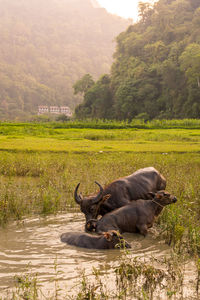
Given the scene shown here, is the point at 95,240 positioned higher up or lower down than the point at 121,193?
lower down

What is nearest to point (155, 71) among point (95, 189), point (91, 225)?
point (95, 189)

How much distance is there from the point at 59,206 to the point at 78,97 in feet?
527

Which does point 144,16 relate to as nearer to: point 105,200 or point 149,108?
point 149,108

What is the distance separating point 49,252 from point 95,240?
24.5 inches

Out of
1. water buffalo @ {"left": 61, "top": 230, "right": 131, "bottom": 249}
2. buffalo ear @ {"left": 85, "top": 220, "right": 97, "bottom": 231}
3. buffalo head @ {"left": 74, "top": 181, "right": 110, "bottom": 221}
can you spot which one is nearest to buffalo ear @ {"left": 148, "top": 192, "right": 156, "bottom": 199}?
buffalo head @ {"left": 74, "top": 181, "right": 110, "bottom": 221}

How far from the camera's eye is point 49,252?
5.03m

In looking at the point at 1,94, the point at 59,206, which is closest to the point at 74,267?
the point at 59,206

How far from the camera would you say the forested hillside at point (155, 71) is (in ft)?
176

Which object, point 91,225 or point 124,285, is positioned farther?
point 91,225

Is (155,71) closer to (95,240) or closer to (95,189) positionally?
(95,189)

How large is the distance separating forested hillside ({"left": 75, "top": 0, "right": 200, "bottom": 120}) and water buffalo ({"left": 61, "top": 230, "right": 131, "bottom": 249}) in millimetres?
46164

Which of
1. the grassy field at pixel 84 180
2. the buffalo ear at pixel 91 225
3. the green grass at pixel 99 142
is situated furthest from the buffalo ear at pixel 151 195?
the green grass at pixel 99 142

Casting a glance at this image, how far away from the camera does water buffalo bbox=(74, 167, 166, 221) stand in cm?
591

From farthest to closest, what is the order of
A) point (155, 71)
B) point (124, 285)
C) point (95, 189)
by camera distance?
1. point (155, 71)
2. point (95, 189)
3. point (124, 285)
